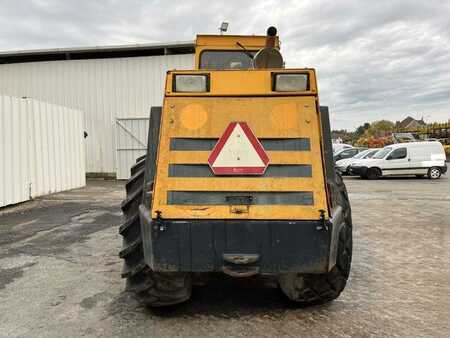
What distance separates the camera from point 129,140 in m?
18.5

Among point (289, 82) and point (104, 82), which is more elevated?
point (104, 82)

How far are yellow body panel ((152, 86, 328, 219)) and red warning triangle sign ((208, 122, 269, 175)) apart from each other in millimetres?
52

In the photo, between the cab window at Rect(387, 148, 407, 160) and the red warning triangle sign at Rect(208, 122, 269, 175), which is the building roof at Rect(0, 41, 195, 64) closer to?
the cab window at Rect(387, 148, 407, 160)

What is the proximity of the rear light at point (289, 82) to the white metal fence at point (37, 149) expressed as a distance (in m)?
8.94

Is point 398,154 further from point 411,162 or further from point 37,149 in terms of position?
point 37,149

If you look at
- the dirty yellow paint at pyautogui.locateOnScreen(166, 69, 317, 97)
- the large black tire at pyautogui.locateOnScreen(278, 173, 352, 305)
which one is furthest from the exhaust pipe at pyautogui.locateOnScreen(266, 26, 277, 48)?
the large black tire at pyautogui.locateOnScreen(278, 173, 352, 305)

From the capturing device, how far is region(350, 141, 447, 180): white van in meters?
20.5

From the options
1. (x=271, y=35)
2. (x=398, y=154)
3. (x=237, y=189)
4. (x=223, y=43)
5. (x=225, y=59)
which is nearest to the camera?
(x=237, y=189)

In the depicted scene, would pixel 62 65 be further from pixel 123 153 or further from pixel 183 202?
pixel 183 202

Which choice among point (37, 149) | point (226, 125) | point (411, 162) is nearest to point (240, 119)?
point (226, 125)

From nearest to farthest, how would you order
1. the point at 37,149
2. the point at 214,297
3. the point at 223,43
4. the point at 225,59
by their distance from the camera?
the point at 214,297 < the point at 225,59 < the point at 223,43 < the point at 37,149

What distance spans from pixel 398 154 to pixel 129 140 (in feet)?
39.8

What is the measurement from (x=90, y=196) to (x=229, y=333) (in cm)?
1026

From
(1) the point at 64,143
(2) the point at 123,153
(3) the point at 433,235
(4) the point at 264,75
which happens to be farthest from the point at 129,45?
(4) the point at 264,75
